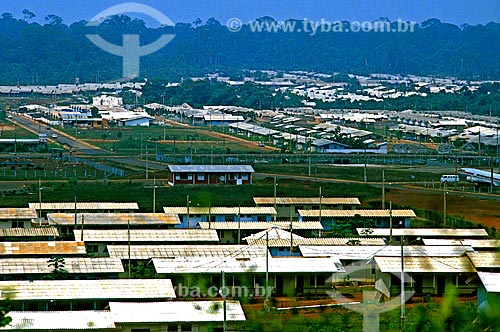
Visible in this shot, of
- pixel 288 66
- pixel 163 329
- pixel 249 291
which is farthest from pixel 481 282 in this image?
pixel 288 66

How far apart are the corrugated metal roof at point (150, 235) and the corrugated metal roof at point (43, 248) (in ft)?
2.51

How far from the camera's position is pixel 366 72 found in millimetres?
77375

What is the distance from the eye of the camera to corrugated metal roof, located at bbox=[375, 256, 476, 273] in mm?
12875

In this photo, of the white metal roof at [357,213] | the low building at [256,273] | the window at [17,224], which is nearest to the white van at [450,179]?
the white metal roof at [357,213]

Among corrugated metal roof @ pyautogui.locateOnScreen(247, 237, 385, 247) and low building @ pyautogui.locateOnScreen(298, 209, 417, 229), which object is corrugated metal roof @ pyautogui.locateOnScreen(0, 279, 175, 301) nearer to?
corrugated metal roof @ pyautogui.locateOnScreen(247, 237, 385, 247)

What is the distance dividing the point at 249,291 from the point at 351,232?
399 cm

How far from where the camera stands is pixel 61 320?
1001 centimetres

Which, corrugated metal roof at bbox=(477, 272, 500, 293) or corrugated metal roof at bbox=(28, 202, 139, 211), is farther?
corrugated metal roof at bbox=(28, 202, 139, 211)

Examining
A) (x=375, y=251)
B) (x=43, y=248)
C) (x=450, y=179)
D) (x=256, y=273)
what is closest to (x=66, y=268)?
(x=43, y=248)

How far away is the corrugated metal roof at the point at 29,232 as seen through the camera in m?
15.1

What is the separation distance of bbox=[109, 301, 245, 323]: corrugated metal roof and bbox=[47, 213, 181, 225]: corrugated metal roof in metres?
5.28

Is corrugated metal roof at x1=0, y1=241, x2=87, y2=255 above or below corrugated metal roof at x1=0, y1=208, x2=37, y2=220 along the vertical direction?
below

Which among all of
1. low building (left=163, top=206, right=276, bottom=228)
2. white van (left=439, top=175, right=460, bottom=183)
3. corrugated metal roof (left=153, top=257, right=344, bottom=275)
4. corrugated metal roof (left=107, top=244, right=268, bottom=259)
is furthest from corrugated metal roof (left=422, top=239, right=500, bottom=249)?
white van (left=439, top=175, right=460, bottom=183)

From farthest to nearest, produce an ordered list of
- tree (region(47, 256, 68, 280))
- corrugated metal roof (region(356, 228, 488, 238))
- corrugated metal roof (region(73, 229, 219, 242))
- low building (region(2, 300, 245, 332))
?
corrugated metal roof (region(356, 228, 488, 238)) → corrugated metal roof (region(73, 229, 219, 242)) → tree (region(47, 256, 68, 280)) → low building (region(2, 300, 245, 332))
